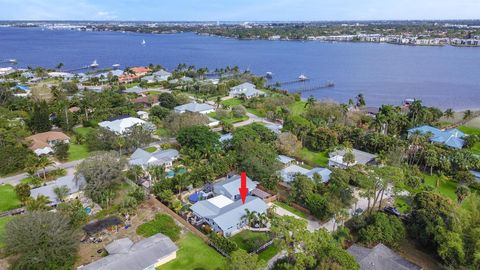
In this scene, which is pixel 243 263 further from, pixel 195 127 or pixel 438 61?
pixel 438 61

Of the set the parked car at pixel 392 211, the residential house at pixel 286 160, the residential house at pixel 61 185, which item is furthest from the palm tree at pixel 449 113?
the residential house at pixel 61 185

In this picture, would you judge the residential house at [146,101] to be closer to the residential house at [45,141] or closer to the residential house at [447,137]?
the residential house at [45,141]

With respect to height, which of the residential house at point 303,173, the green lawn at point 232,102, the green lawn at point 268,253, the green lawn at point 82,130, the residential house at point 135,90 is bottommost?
the green lawn at point 268,253

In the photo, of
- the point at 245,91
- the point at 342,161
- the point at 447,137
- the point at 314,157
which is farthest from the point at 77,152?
the point at 447,137

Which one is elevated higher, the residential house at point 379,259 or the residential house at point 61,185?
the residential house at point 61,185

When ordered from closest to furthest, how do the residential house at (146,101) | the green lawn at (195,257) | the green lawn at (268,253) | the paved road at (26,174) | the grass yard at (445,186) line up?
the green lawn at (195,257) → the green lawn at (268,253) → the grass yard at (445,186) → the paved road at (26,174) → the residential house at (146,101)

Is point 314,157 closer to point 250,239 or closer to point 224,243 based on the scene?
point 250,239

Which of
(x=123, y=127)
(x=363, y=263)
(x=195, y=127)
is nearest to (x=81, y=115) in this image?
(x=123, y=127)

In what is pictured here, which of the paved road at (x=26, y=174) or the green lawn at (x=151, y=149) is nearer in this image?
the paved road at (x=26, y=174)
